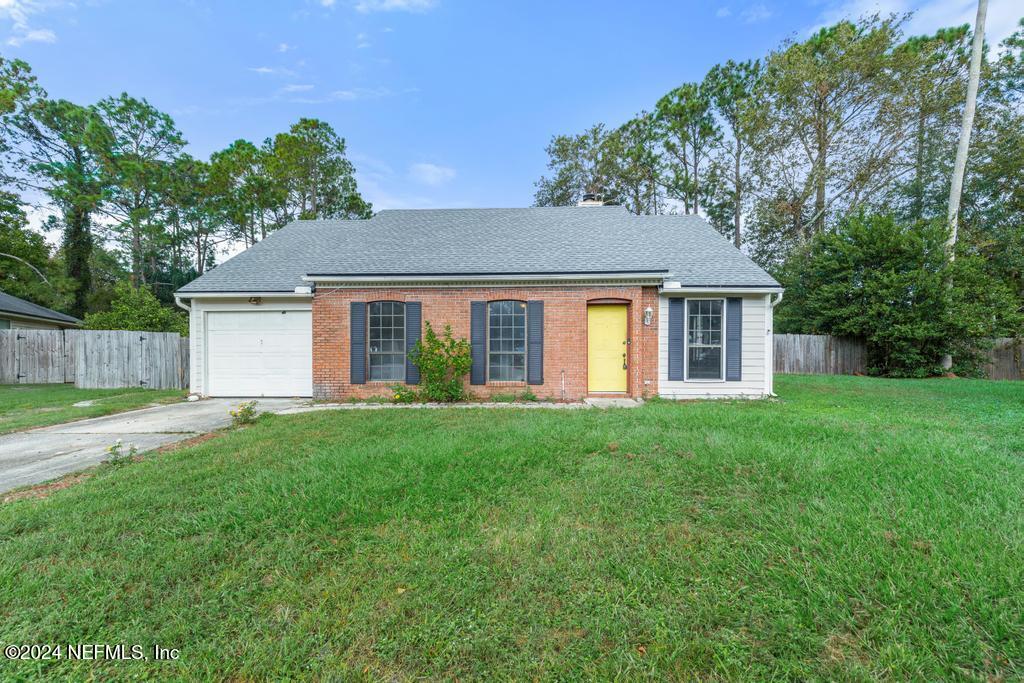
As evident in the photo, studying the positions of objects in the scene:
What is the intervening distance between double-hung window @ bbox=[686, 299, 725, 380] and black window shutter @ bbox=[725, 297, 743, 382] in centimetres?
12

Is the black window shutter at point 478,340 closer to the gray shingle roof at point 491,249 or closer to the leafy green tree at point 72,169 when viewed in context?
the gray shingle roof at point 491,249

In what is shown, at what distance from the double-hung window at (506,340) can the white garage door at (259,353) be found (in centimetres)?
435

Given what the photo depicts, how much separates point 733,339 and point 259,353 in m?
11.0

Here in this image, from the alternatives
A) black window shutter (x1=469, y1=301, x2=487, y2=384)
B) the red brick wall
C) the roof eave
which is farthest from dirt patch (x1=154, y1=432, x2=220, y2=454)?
black window shutter (x1=469, y1=301, x2=487, y2=384)

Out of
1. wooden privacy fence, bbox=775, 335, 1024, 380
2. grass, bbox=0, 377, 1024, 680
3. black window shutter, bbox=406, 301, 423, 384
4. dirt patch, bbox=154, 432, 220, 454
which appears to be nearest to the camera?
grass, bbox=0, 377, 1024, 680

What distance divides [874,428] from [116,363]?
17049 mm

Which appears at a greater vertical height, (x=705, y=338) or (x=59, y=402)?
(x=705, y=338)

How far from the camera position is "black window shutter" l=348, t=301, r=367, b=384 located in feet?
27.6

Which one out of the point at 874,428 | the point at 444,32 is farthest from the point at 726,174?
the point at 874,428

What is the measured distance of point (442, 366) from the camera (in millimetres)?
7938

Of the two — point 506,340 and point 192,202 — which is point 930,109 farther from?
point 192,202

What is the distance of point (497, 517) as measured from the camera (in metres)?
2.90

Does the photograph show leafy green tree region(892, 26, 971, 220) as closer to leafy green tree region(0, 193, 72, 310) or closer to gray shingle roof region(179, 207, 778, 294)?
gray shingle roof region(179, 207, 778, 294)

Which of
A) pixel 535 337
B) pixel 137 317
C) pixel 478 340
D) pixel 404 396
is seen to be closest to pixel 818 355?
pixel 535 337
